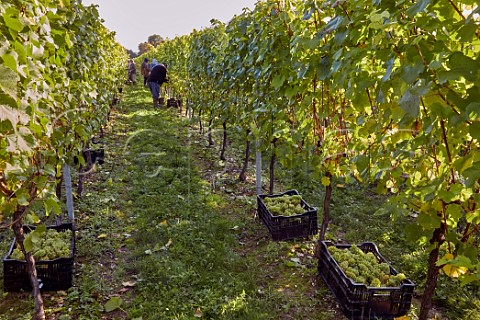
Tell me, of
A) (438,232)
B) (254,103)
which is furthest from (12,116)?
(254,103)

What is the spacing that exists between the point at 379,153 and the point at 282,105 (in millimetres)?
1872

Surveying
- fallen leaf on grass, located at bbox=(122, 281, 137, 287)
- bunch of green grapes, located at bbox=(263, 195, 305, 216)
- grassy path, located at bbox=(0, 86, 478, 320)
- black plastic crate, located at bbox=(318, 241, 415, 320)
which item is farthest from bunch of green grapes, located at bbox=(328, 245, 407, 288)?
fallen leaf on grass, located at bbox=(122, 281, 137, 287)

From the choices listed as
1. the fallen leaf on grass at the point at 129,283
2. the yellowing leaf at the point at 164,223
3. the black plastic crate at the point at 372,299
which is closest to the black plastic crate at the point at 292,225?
the black plastic crate at the point at 372,299

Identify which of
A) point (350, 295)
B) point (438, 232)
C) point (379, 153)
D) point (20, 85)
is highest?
point (20, 85)

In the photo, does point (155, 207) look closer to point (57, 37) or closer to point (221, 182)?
point (221, 182)

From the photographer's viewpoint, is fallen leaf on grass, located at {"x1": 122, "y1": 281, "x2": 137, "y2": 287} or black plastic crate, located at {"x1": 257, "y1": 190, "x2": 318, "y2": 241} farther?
black plastic crate, located at {"x1": 257, "y1": 190, "x2": 318, "y2": 241}

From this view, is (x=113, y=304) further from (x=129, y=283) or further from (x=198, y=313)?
(x=198, y=313)

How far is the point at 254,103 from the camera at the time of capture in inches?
186

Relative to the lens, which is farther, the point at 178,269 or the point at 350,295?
the point at 178,269

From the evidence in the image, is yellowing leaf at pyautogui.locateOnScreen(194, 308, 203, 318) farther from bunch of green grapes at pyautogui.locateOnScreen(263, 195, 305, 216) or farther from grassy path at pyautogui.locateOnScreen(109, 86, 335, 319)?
bunch of green grapes at pyautogui.locateOnScreen(263, 195, 305, 216)

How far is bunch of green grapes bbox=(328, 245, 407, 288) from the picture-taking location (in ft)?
10.4

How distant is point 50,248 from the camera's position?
346 centimetres

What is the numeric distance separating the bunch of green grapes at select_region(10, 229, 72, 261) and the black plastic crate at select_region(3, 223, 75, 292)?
84mm

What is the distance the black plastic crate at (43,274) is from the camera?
3258 mm
